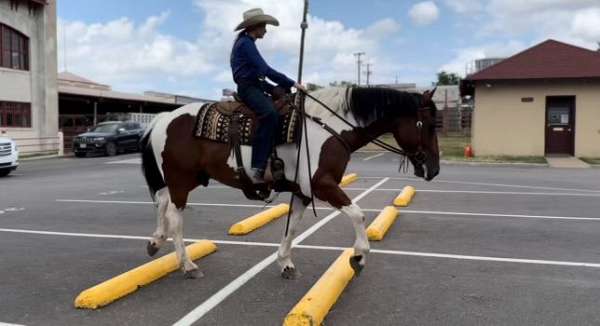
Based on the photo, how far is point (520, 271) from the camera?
5555mm

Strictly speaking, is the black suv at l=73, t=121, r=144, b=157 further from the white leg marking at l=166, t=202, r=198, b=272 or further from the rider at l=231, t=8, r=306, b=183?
the rider at l=231, t=8, r=306, b=183

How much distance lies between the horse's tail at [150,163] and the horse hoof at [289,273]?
1.70 metres

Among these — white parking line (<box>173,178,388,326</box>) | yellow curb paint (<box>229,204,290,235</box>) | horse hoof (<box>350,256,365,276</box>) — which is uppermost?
horse hoof (<box>350,256,365,276</box>)

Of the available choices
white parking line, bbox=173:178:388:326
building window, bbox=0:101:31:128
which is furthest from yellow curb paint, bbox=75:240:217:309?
building window, bbox=0:101:31:128

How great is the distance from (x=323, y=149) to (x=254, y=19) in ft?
4.77

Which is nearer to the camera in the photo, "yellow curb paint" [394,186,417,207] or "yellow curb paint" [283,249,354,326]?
"yellow curb paint" [283,249,354,326]

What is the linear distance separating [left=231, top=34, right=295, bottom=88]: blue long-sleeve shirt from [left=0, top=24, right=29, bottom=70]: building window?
28735mm

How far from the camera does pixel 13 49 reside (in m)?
30.0

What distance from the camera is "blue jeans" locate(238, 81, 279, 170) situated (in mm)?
4957

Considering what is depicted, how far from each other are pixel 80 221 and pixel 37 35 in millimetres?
27026

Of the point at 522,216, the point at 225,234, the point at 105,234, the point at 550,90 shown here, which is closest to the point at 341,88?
the point at 225,234

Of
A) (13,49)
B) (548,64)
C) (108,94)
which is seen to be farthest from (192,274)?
(108,94)

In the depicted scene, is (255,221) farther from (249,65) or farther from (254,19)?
(254,19)

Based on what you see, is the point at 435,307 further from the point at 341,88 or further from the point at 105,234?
the point at 105,234
